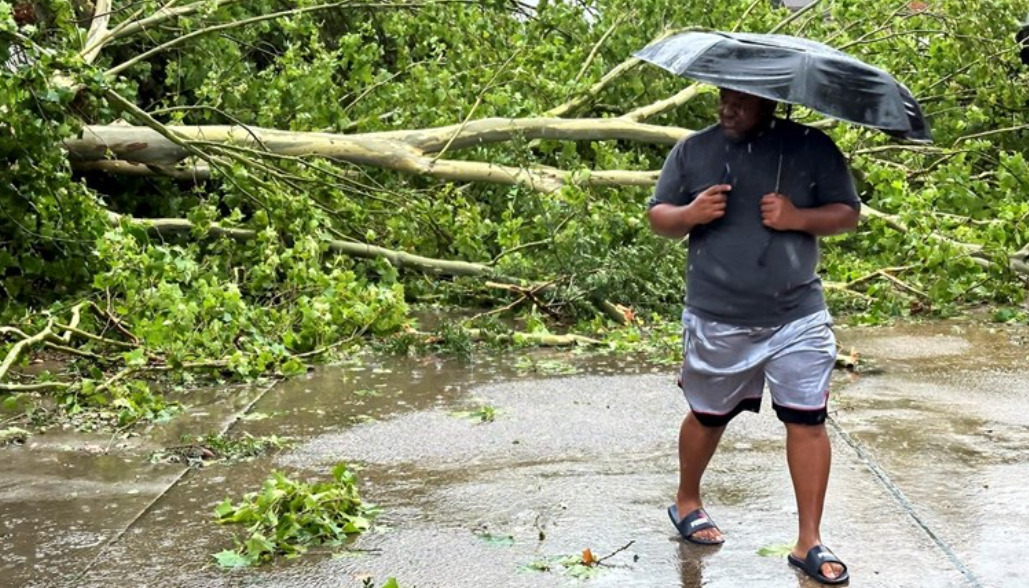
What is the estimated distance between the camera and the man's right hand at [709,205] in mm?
3551

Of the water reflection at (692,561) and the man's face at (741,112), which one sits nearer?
the water reflection at (692,561)

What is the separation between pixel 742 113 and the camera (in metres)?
3.55

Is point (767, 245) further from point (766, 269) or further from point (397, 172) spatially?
point (397, 172)

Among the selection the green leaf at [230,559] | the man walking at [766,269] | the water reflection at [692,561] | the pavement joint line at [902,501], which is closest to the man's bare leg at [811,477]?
the man walking at [766,269]

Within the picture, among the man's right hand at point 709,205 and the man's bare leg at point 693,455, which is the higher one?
the man's right hand at point 709,205

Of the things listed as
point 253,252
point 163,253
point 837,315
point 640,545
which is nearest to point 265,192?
point 253,252

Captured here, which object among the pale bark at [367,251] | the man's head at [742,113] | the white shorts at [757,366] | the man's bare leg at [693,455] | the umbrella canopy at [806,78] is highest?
the umbrella canopy at [806,78]

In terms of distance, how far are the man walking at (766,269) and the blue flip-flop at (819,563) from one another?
1 centimetres

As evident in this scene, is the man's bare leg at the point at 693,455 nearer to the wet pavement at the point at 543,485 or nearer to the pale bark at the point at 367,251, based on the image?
the wet pavement at the point at 543,485

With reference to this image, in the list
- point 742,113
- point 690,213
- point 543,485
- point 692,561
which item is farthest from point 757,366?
point 543,485

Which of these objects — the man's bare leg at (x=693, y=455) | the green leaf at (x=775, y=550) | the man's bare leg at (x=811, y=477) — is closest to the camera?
the man's bare leg at (x=811, y=477)

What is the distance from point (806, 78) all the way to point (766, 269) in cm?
53

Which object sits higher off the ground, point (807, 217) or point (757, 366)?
point (807, 217)

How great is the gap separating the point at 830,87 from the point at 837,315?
5022 millimetres
